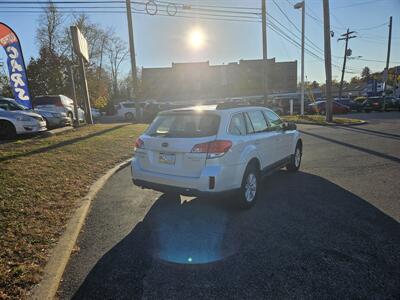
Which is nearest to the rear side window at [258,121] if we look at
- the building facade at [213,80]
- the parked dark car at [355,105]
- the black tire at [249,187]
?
the black tire at [249,187]

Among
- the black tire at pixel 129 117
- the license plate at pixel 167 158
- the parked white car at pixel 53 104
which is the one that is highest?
the parked white car at pixel 53 104

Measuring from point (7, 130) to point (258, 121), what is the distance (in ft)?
28.1

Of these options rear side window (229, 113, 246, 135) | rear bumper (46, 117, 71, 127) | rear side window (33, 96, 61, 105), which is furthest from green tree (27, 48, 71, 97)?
rear side window (229, 113, 246, 135)

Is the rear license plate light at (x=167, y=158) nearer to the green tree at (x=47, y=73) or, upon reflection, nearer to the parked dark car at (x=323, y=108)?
the parked dark car at (x=323, y=108)

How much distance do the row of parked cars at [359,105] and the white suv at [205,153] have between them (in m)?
27.8

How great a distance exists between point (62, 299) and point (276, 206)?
329 cm

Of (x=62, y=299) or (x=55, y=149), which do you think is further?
(x=55, y=149)

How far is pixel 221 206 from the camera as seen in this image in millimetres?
4715

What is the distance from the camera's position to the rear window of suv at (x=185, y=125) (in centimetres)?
413

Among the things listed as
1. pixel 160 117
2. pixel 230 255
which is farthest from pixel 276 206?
pixel 160 117

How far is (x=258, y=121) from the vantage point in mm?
5141

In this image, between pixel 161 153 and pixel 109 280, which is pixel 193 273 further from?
pixel 161 153

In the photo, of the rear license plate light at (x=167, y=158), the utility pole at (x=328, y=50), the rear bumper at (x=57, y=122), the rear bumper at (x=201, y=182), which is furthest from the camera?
the utility pole at (x=328, y=50)

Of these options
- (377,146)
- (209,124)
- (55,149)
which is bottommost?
(377,146)
